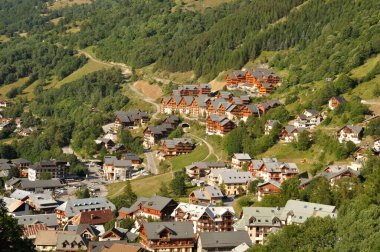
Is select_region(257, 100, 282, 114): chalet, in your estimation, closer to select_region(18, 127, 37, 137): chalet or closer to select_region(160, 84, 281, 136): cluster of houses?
select_region(160, 84, 281, 136): cluster of houses

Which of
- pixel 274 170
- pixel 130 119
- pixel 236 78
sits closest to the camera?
pixel 274 170

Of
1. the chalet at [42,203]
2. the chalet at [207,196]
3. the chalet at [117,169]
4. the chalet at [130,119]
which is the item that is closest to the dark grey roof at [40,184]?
the chalet at [42,203]

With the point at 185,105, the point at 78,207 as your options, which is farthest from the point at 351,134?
the point at 185,105

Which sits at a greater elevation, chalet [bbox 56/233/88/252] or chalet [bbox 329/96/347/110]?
chalet [bbox 329/96/347/110]

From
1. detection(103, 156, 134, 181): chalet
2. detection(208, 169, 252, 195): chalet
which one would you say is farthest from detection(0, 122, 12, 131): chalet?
detection(208, 169, 252, 195): chalet

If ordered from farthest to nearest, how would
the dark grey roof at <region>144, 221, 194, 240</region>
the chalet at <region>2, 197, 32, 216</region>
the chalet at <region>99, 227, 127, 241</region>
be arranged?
the chalet at <region>2, 197, 32, 216</region> → the chalet at <region>99, 227, 127, 241</region> → the dark grey roof at <region>144, 221, 194, 240</region>

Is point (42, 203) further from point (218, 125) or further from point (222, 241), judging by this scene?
point (218, 125)
